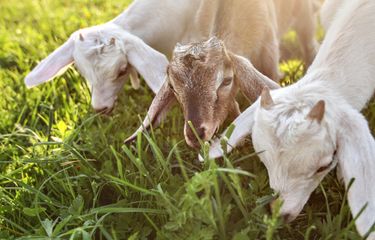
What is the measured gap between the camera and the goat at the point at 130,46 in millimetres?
4398

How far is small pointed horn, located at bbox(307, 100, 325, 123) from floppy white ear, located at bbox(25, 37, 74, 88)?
2189 millimetres

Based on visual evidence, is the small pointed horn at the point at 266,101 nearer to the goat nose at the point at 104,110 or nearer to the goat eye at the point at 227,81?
the goat eye at the point at 227,81

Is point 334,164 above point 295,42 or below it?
above

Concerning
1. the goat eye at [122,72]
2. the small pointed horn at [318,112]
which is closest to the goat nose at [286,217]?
the small pointed horn at [318,112]

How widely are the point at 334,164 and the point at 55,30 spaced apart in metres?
3.97

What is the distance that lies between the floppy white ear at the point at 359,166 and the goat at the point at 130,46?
1465 millimetres

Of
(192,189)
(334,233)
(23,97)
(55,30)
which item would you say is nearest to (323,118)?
(334,233)

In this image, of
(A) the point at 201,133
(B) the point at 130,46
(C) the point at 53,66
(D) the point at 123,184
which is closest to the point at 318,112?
(A) the point at 201,133

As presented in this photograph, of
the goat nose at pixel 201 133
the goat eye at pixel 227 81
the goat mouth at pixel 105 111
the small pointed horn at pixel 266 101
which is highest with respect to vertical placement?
the small pointed horn at pixel 266 101

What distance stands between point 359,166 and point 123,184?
1112mm

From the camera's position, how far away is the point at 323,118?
2994mm

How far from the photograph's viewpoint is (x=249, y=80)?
384cm

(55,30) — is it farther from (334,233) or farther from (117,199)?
(334,233)

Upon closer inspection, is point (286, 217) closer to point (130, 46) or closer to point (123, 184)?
point (123, 184)
